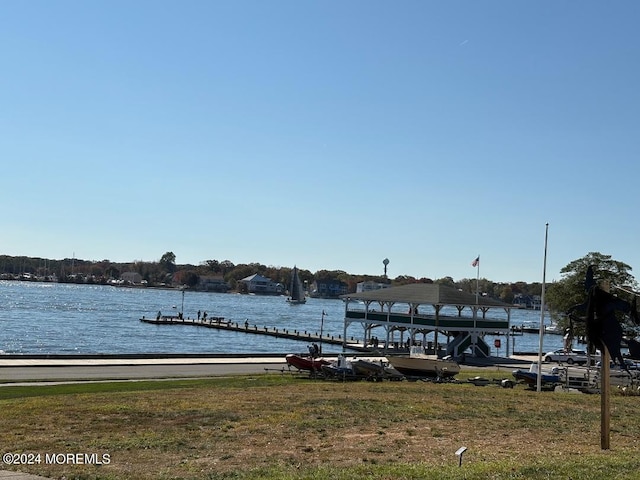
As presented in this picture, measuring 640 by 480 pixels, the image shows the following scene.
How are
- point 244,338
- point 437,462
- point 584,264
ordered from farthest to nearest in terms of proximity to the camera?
point 244,338, point 584,264, point 437,462

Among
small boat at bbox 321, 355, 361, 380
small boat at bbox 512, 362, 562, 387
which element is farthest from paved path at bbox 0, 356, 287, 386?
small boat at bbox 512, 362, 562, 387

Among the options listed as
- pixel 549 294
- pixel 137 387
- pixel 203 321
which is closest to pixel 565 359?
pixel 549 294

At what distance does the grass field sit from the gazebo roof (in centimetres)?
3440

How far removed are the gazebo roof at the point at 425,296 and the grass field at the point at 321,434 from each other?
34396mm

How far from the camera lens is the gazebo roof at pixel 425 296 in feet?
205

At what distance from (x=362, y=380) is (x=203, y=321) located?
87.2 m

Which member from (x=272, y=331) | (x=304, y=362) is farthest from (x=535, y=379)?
(x=272, y=331)

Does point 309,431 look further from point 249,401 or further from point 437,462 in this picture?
point 249,401

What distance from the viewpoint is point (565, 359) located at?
64062mm

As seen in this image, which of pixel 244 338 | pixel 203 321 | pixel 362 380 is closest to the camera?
pixel 362 380

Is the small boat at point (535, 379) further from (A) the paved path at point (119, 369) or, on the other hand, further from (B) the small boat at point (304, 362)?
(A) the paved path at point (119, 369)

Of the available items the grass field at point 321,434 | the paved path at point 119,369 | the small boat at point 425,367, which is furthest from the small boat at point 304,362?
the grass field at point 321,434

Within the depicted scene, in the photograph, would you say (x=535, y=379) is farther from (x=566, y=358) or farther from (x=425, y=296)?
(x=566, y=358)

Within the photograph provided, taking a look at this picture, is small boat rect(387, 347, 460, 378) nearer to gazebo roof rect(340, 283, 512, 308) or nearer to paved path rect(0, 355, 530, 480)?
paved path rect(0, 355, 530, 480)
